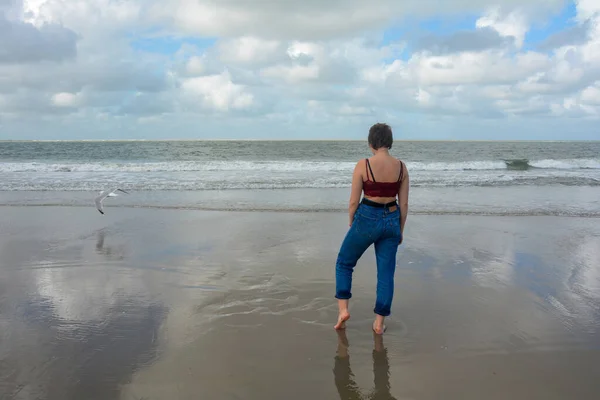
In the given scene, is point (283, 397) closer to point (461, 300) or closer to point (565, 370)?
point (565, 370)

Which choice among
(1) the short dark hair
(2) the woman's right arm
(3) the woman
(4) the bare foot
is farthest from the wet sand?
(1) the short dark hair

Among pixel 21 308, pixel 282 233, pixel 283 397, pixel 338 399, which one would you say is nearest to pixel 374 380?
pixel 338 399

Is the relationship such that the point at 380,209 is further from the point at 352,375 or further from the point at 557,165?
the point at 557,165

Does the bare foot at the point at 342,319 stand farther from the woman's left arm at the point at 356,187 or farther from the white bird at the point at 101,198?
the white bird at the point at 101,198

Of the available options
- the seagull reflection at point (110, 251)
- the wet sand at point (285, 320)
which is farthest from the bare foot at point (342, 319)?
the seagull reflection at point (110, 251)

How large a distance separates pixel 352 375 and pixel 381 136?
1.86m

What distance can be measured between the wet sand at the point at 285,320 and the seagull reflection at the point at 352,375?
0.01 metres

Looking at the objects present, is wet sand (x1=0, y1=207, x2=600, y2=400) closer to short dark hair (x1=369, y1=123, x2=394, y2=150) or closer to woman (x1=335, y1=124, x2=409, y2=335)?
woman (x1=335, y1=124, x2=409, y2=335)

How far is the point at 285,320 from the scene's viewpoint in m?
→ 3.73

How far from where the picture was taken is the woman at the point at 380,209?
3.26 meters

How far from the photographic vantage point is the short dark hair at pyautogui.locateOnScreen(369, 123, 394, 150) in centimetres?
332

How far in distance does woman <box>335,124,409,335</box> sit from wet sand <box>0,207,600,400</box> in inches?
22.5

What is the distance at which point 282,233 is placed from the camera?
7.36 metres

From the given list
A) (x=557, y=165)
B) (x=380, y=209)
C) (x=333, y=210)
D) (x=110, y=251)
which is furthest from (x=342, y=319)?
(x=557, y=165)
